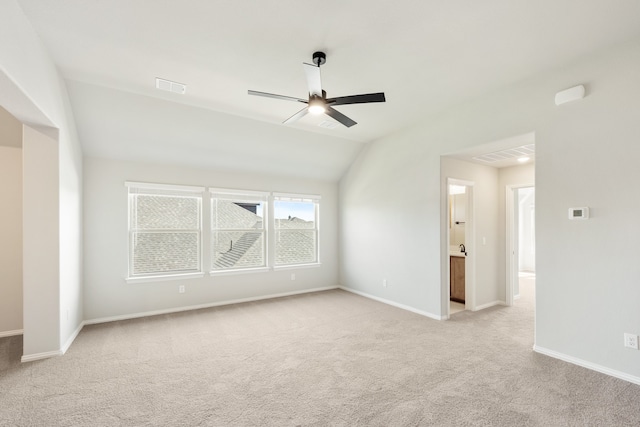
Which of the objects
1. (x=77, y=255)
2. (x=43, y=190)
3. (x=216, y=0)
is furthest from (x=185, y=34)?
(x=77, y=255)

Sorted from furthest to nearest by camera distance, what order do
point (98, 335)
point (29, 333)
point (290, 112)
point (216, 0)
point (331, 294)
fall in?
point (331, 294)
point (290, 112)
point (98, 335)
point (29, 333)
point (216, 0)

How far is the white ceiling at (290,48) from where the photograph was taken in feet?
7.45

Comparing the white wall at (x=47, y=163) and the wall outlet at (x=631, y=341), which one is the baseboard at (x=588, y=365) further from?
the white wall at (x=47, y=163)

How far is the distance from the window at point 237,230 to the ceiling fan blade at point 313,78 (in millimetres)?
3161

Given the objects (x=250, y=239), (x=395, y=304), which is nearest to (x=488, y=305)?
(x=395, y=304)

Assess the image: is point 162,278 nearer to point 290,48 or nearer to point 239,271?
point 239,271

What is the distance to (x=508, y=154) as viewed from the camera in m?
4.32

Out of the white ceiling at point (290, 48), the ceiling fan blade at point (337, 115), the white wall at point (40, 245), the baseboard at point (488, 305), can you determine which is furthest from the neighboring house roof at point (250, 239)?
the baseboard at point (488, 305)

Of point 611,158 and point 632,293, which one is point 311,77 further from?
point 632,293

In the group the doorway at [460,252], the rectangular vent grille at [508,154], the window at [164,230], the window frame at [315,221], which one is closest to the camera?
the rectangular vent grille at [508,154]

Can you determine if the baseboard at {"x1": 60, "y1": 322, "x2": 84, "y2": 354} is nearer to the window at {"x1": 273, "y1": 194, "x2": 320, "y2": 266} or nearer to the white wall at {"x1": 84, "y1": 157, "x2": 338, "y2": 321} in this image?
the white wall at {"x1": 84, "y1": 157, "x2": 338, "y2": 321}

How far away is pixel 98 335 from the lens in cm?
380

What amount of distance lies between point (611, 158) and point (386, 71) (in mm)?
2322

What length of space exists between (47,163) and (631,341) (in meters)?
5.98
